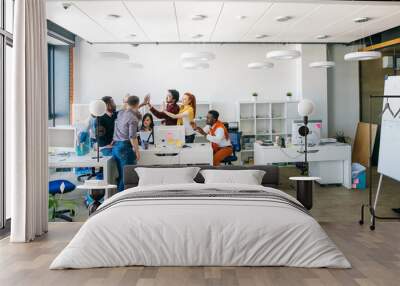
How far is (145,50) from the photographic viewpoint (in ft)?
38.5

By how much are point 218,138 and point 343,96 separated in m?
5.23

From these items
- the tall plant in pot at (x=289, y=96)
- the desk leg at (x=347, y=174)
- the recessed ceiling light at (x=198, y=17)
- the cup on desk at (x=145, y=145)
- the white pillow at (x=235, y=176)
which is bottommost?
the desk leg at (x=347, y=174)

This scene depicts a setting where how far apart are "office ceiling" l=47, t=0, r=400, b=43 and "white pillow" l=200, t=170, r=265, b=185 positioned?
275 centimetres

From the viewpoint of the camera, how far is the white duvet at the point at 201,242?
→ 166 inches

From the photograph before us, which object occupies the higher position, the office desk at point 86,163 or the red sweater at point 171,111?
the red sweater at point 171,111

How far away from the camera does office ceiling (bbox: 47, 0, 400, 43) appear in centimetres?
747

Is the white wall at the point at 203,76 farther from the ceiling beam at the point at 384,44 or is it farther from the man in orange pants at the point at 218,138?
the man in orange pants at the point at 218,138

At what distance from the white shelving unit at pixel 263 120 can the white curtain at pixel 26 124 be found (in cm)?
688

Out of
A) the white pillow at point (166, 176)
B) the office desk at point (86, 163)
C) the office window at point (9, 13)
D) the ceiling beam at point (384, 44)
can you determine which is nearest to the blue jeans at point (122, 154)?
the office desk at point (86, 163)

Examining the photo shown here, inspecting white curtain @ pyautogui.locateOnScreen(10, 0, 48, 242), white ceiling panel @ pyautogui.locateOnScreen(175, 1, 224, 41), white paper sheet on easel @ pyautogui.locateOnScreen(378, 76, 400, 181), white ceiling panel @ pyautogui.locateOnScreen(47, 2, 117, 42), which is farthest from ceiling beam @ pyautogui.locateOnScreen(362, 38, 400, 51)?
white curtain @ pyautogui.locateOnScreen(10, 0, 48, 242)

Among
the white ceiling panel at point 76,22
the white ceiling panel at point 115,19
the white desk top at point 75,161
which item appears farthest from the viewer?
the white ceiling panel at point 76,22

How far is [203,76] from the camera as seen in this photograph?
11867 mm

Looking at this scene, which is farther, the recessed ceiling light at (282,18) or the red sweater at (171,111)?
the red sweater at (171,111)

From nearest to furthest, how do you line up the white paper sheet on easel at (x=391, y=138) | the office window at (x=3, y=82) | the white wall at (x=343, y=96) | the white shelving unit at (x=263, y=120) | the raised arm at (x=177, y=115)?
the office window at (x=3, y=82), the white paper sheet on easel at (x=391, y=138), the raised arm at (x=177, y=115), the white shelving unit at (x=263, y=120), the white wall at (x=343, y=96)
